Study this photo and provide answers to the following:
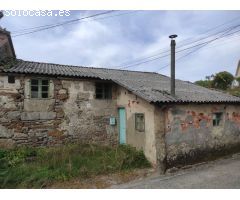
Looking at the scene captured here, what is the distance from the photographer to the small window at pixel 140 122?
9547mm

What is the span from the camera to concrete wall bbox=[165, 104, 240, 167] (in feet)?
29.8

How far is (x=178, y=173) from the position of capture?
845 centimetres

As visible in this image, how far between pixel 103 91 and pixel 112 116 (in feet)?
4.43

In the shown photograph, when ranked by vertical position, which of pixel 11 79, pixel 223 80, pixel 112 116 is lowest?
pixel 112 116

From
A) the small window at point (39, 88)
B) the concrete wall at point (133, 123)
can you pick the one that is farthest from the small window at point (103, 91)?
the small window at point (39, 88)

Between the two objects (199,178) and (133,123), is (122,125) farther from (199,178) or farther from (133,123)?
(199,178)

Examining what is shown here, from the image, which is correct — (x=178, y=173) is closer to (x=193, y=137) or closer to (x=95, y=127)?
(x=193, y=137)

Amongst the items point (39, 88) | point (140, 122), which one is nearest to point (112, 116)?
point (140, 122)

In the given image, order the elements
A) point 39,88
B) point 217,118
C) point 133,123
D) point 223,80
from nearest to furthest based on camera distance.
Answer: point 39,88, point 133,123, point 217,118, point 223,80

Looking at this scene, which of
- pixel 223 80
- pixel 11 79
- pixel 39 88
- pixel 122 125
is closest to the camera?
pixel 11 79

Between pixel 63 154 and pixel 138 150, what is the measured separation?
308 centimetres

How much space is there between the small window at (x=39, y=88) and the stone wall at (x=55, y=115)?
7.6 inches

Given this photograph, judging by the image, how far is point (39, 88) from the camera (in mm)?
10102

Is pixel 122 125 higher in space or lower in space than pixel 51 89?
lower
